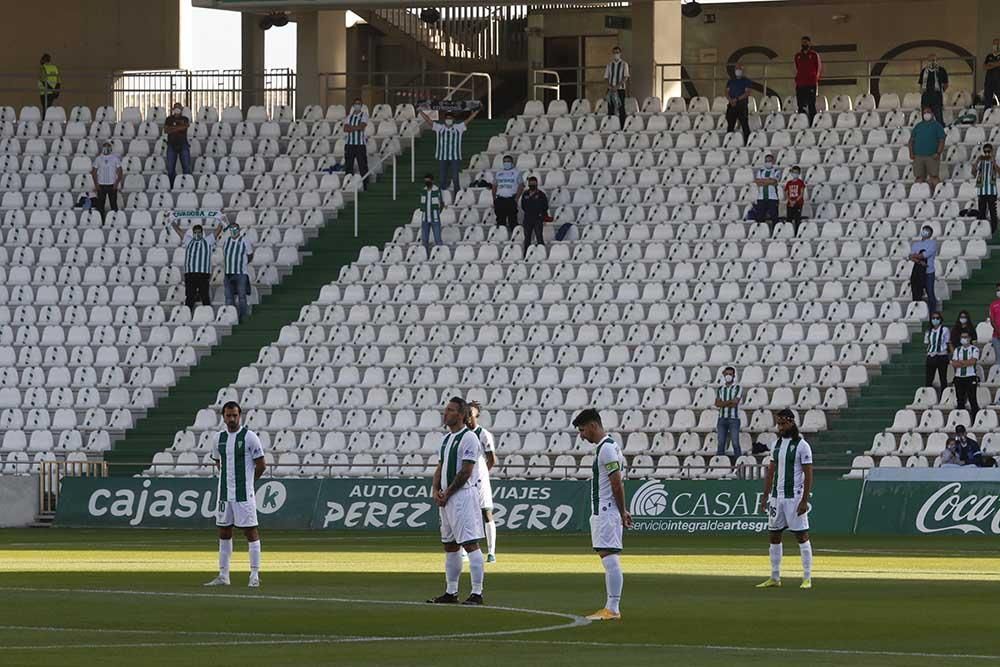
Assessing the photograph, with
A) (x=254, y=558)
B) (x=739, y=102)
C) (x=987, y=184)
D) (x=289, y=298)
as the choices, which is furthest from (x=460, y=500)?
(x=739, y=102)

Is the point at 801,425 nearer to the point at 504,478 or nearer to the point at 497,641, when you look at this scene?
the point at 504,478

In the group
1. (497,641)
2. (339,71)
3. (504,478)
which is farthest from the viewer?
(339,71)

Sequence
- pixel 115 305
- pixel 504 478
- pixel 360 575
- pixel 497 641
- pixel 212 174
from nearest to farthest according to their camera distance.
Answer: pixel 497 641 → pixel 360 575 → pixel 504 478 → pixel 115 305 → pixel 212 174

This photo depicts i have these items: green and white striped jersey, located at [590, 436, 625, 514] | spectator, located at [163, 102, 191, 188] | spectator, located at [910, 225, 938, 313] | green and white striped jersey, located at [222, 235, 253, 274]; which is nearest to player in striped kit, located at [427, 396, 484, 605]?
green and white striped jersey, located at [590, 436, 625, 514]

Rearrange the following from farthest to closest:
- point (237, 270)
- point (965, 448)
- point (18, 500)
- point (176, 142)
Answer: point (176, 142), point (237, 270), point (18, 500), point (965, 448)

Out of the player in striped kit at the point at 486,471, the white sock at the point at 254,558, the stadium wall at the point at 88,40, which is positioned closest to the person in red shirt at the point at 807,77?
the stadium wall at the point at 88,40

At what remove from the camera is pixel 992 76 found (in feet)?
134

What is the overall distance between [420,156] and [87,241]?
7.26 m

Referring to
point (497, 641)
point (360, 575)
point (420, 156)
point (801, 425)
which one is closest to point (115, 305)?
point (420, 156)

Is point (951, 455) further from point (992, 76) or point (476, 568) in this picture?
point (476, 568)

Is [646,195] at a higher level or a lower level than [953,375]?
higher

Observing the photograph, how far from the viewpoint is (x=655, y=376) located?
35.7m

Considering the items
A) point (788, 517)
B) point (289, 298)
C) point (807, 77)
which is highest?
point (807, 77)

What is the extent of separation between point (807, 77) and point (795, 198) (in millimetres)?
4269
